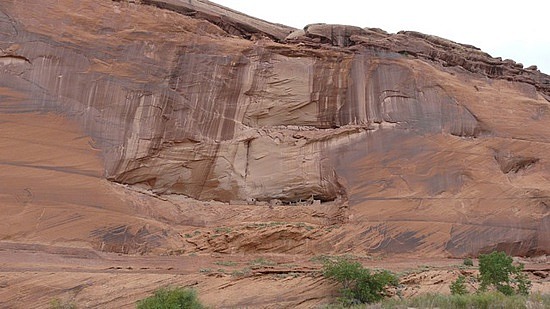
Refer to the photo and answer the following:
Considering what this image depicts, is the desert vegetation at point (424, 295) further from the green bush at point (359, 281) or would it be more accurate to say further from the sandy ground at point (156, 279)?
the sandy ground at point (156, 279)

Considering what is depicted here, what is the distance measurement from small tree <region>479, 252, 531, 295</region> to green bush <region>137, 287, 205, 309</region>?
9690mm

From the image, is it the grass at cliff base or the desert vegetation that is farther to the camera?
the desert vegetation

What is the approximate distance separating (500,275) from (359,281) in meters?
5.25

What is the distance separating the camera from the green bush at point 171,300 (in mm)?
13594

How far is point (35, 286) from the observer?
14.7m

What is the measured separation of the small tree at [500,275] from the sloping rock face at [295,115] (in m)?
3.08

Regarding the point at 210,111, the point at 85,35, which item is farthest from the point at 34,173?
the point at 210,111

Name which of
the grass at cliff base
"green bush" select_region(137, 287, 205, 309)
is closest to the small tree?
the grass at cliff base

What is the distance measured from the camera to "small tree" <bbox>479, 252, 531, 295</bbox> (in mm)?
17438

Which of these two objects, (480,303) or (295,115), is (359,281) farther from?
(295,115)

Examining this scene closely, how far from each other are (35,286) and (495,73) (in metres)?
24.6

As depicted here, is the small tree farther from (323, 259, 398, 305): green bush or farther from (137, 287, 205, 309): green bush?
(137, 287, 205, 309): green bush

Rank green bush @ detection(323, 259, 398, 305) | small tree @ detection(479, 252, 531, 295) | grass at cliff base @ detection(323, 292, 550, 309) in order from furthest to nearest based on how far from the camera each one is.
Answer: small tree @ detection(479, 252, 531, 295) → green bush @ detection(323, 259, 398, 305) → grass at cliff base @ detection(323, 292, 550, 309)

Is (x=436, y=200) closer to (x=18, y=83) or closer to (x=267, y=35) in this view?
(x=267, y=35)
